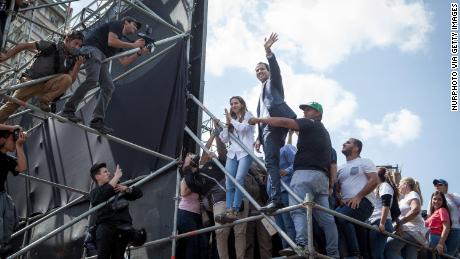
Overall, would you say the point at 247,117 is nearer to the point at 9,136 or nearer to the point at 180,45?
the point at 180,45

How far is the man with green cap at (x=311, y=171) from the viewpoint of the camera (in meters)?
5.18

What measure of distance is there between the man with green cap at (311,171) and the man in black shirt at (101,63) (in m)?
1.90

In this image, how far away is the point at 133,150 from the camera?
746 centimetres

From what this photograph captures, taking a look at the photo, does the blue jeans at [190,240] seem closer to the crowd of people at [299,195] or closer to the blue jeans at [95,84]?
the crowd of people at [299,195]

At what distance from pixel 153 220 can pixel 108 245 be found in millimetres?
1396

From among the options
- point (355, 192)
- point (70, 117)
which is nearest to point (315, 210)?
point (355, 192)

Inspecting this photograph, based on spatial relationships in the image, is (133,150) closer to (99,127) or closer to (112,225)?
(99,127)

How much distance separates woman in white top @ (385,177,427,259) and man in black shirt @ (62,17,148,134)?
3.71 m

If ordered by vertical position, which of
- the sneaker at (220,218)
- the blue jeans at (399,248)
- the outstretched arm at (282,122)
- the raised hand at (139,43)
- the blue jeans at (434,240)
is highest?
the raised hand at (139,43)

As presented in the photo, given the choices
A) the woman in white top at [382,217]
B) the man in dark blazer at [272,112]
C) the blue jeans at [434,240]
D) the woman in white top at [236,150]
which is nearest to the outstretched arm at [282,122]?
the man in dark blazer at [272,112]

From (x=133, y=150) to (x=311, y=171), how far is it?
3007 millimetres

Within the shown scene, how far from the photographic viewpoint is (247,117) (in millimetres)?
6551

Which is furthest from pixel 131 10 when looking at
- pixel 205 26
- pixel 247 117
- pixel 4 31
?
pixel 247 117

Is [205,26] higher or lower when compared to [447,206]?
higher
